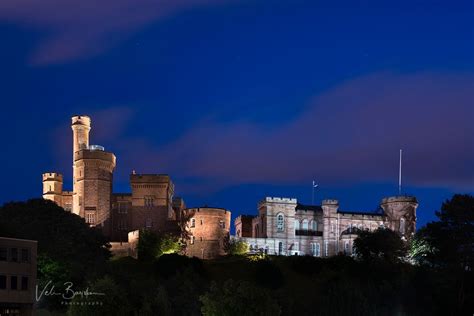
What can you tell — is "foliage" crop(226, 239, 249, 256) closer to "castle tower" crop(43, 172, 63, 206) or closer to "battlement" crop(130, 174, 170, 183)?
"battlement" crop(130, 174, 170, 183)

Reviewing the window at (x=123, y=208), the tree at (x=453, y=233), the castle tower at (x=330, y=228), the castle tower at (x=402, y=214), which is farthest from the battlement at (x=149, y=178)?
the tree at (x=453, y=233)

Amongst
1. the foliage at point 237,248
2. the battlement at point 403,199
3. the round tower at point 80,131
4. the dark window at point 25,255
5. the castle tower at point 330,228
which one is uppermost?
the round tower at point 80,131

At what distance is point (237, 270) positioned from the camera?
112000 millimetres

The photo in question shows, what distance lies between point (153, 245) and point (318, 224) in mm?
27128

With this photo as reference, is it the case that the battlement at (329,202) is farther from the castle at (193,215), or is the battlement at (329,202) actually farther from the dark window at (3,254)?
the dark window at (3,254)

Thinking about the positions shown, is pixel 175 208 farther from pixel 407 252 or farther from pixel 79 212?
pixel 407 252

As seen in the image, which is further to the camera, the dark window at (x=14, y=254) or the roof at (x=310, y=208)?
the roof at (x=310, y=208)

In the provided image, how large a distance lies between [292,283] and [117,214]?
26.2 m

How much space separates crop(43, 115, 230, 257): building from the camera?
394 ft

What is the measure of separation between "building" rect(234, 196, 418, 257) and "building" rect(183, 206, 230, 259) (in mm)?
3818

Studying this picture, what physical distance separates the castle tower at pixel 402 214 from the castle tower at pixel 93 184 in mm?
38941

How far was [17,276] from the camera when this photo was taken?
74188 mm

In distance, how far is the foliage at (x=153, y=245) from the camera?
112 meters
